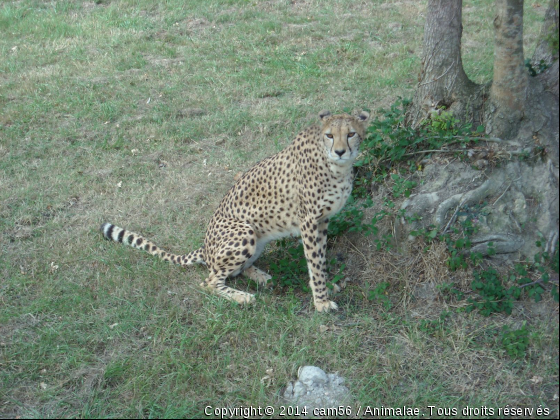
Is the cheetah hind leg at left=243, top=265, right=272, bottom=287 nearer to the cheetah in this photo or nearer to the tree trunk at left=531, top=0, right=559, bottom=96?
the cheetah

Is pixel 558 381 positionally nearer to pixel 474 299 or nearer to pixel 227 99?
pixel 474 299

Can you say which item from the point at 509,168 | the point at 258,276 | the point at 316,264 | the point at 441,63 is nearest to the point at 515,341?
the point at 509,168

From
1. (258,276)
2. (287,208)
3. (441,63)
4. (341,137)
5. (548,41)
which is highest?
(548,41)

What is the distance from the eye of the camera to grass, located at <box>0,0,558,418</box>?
3.28m

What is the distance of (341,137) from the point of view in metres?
3.62

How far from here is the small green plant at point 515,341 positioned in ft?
10.9

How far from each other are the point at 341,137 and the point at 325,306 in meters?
1.16

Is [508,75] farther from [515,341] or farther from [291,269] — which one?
[291,269]

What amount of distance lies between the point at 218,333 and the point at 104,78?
5163 millimetres

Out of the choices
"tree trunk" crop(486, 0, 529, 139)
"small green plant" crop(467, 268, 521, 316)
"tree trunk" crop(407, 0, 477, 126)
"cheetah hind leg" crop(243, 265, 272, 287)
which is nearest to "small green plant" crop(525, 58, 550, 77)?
"tree trunk" crop(486, 0, 529, 139)

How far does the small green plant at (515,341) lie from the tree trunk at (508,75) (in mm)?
1318

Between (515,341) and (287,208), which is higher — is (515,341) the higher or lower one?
the lower one

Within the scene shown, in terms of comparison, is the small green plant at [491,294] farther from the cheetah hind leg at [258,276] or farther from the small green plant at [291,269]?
the cheetah hind leg at [258,276]

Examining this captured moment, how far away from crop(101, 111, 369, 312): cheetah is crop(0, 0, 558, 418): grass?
0.18 metres
